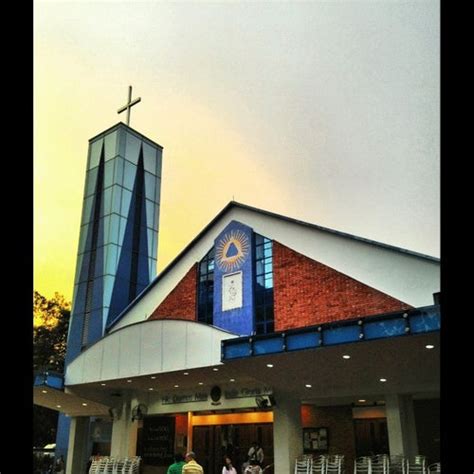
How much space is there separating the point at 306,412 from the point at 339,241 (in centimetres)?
737

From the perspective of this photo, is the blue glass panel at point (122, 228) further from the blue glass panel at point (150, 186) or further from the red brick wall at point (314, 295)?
the red brick wall at point (314, 295)

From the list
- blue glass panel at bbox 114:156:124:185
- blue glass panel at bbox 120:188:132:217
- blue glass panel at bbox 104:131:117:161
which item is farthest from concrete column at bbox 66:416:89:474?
blue glass panel at bbox 104:131:117:161

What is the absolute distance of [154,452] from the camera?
22562mm

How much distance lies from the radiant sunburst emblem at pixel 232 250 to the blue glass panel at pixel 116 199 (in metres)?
11.1

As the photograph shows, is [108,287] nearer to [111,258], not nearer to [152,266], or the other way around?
[111,258]

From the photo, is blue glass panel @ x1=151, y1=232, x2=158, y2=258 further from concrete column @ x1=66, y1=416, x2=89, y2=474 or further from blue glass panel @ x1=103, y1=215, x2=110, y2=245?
concrete column @ x1=66, y1=416, x2=89, y2=474

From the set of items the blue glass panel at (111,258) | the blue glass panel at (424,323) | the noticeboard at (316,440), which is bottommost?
the noticeboard at (316,440)

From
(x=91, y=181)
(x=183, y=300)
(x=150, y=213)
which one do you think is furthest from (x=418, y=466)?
(x=91, y=181)

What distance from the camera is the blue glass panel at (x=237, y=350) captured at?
15.5 meters

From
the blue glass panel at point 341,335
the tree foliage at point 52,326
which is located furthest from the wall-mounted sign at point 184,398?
the tree foliage at point 52,326
